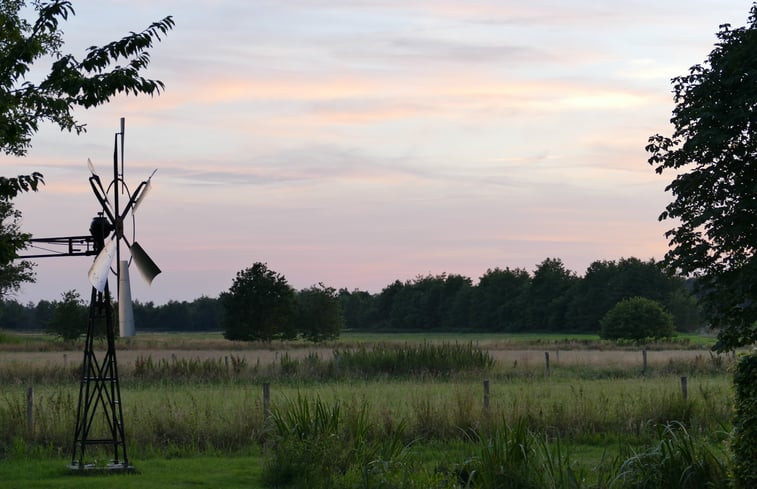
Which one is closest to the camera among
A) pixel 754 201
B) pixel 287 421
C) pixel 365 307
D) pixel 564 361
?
pixel 287 421

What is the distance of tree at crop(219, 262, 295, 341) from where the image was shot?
69562 millimetres

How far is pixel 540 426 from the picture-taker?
20000 millimetres

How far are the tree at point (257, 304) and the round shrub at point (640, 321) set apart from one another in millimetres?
24894

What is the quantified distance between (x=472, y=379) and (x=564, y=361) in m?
10.2

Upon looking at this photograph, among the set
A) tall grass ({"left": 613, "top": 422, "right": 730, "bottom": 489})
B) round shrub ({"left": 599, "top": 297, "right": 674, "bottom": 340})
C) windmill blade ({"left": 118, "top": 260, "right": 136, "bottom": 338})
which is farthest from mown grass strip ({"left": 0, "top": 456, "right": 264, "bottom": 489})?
round shrub ({"left": 599, "top": 297, "right": 674, "bottom": 340})

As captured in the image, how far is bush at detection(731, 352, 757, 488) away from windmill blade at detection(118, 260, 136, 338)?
33.7 feet

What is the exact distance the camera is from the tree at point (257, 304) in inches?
2739

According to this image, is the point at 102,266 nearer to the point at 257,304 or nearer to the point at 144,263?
the point at 144,263

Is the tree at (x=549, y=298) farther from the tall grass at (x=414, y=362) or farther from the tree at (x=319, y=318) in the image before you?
the tall grass at (x=414, y=362)

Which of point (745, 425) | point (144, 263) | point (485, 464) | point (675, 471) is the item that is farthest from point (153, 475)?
point (745, 425)

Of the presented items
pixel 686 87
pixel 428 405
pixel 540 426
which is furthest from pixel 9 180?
pixel 686 87

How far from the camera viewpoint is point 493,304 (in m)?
147

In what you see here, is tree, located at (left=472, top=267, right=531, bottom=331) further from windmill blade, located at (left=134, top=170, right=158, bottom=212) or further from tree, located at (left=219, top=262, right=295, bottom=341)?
windmill blade, located at (left=134, top=170, right=158, bottom=212)

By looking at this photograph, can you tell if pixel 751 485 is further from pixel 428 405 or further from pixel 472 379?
pixel 472 379
